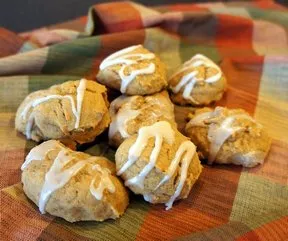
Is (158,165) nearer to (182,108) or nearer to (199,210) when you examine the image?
(199,210)

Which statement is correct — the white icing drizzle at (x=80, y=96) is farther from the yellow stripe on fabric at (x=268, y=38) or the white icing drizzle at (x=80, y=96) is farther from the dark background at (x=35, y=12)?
the dark background at (x=35, y=12)

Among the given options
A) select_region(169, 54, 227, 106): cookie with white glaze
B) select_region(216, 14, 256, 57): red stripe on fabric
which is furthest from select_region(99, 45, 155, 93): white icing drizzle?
select_region(216, 14, 256, 57): red stripe on fabric

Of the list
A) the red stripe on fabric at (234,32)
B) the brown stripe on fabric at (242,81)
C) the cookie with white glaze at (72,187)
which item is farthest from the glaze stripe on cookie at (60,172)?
the red stripe on fabric at (234,32)

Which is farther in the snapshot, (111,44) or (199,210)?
(111,44)

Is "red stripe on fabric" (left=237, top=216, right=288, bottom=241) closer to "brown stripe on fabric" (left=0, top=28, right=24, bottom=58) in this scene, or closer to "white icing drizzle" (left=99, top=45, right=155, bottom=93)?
"white icing drizzle" (left=99, top=45, right=155, bottom=93)

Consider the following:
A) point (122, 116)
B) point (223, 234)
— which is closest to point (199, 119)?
point (122, 116)

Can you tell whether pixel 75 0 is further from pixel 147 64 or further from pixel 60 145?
pixel 60 145

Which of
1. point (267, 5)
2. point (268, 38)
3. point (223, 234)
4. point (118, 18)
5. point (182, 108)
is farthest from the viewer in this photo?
point (267, 5)

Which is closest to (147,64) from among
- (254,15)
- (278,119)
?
(278,119)

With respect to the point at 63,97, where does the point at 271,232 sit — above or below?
below
